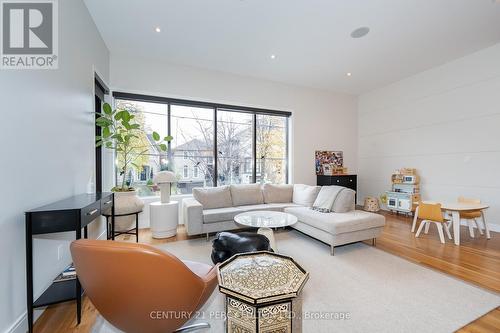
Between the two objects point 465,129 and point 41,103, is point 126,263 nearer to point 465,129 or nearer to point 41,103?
point 41,103

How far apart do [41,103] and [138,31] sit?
2.15m

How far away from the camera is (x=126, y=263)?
109 centimetres

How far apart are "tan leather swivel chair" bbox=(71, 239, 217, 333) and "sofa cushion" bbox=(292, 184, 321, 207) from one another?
316cm

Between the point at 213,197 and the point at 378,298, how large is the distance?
9.15 ft

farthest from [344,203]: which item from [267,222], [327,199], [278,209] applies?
[267,222]

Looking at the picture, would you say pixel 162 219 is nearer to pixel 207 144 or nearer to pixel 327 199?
pixel 207 144

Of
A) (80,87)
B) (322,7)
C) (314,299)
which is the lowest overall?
(314,299)

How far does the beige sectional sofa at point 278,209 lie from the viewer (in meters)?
2.98

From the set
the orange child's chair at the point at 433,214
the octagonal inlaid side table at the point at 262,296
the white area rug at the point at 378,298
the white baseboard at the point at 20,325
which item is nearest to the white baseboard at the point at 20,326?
the white baseboard at the point at 20,325

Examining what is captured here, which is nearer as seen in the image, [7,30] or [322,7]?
[7,30]

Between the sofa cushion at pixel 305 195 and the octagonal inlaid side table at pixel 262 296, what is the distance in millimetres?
3282

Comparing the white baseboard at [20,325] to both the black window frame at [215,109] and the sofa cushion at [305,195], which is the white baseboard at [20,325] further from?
the sofa cushion at [305,195]

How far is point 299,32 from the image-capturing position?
133 inches

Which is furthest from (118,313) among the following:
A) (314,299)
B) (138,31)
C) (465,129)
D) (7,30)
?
(465,129)
